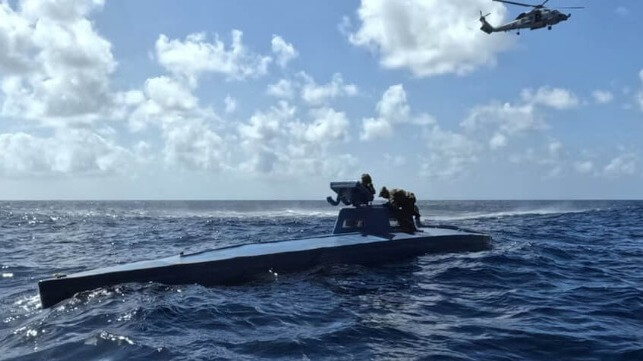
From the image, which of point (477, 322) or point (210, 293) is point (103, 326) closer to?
point (210, 293)

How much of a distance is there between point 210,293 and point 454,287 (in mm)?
6145

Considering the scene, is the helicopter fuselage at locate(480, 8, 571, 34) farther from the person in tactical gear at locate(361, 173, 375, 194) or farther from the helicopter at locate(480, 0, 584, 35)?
the person in tactical gear at locate(361, 173, 375, 194)

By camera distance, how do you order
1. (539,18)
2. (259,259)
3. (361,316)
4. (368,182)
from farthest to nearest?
(539,18) → (368,182) → (259,259) → (361,316)

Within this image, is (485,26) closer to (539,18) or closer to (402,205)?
(539,18)

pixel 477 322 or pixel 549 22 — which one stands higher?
pixel 549 22

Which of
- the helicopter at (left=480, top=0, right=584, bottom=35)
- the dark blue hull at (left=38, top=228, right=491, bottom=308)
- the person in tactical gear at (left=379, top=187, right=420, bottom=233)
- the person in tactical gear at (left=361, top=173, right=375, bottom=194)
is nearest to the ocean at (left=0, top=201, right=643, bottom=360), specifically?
the dark blue hull at (left=38, top=228, right=491, bottom=308)

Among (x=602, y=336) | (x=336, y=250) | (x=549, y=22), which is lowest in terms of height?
(x=602, y=336)

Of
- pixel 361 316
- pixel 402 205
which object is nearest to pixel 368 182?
pixel 402 205

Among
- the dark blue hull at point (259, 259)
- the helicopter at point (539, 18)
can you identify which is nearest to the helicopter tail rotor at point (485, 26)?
the helicopter at point (539, 18)

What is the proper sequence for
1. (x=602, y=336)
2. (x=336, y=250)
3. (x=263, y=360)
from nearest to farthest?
(x=263, y=360)
(x=602, y=336)
(x=336, y=250)

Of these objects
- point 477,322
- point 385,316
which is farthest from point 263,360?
point 477,322

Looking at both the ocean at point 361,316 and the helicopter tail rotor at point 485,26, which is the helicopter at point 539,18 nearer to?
the helicopter tail rotor at point 485,26

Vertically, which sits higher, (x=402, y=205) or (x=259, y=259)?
(x=402, y=205)

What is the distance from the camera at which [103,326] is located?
31.6ft
